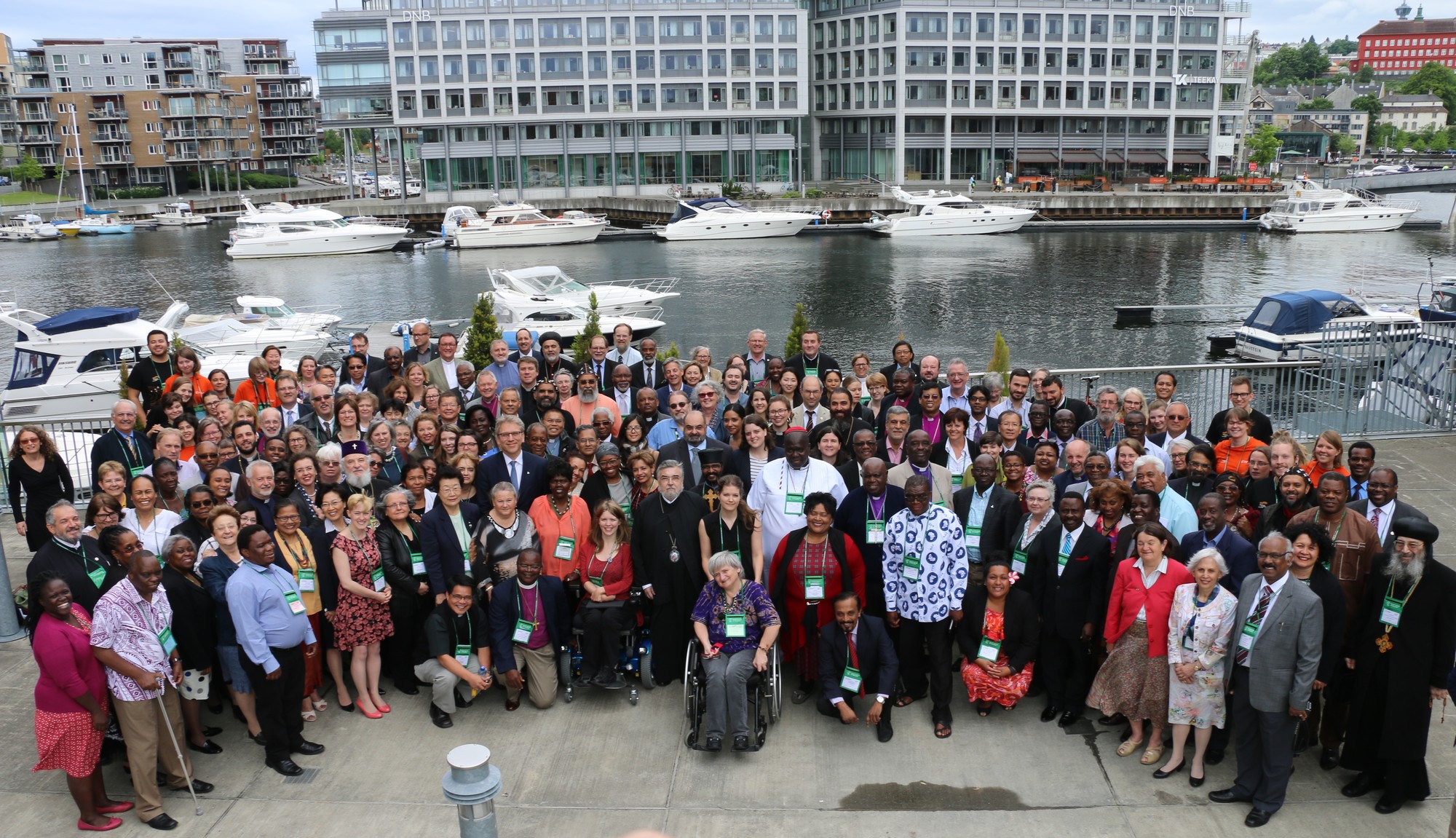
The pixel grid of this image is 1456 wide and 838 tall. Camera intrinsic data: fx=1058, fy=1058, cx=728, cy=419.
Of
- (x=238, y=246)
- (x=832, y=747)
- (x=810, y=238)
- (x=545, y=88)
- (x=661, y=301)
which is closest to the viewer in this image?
(x=832, y=747)

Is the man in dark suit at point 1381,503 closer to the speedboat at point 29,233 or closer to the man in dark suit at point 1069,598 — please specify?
the man in dark suit at point 1069,598

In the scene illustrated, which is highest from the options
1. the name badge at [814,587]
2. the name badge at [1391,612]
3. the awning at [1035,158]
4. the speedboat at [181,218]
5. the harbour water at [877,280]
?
the awning at [1035,158]

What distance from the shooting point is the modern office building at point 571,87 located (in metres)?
78.9

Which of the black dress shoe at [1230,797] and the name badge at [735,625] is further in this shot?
the name badge at [735,625]

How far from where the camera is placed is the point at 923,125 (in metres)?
84.3

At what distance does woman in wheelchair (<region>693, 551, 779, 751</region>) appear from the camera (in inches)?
260

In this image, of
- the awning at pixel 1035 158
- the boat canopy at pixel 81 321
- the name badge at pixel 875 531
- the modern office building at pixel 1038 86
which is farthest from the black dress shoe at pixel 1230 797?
the awning at pixel 1035 158

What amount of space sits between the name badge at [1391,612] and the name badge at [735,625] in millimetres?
3609

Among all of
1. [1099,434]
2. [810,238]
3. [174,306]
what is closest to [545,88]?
[810,238]

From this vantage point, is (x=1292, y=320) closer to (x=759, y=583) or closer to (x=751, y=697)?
(x=759, y=583)

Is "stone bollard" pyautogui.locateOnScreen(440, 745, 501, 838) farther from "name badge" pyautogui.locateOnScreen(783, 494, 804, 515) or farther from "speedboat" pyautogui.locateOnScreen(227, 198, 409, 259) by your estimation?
"speedboat" pyautogui.locateOnScreen(227, 198, 409, 259)

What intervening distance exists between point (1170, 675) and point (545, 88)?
80570mm

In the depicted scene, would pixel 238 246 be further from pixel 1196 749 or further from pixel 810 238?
pixel 1196 749

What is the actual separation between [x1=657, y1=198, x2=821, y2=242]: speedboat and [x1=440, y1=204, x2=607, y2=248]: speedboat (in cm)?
473
